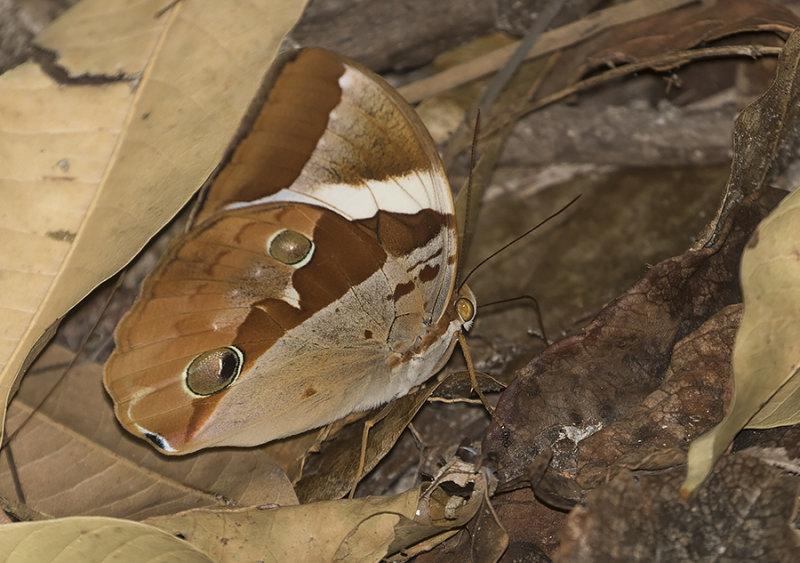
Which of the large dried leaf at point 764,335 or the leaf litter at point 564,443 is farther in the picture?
the leaf litter at point 564,443

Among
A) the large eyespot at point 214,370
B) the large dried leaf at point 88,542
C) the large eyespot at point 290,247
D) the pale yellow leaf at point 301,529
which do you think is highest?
the large eyespot at point 290,247

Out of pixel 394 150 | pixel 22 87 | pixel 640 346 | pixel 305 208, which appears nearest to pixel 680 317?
pixel 640 346

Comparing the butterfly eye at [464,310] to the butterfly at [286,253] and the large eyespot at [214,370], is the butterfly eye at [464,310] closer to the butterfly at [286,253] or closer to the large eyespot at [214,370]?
the butterfly at [286,253]

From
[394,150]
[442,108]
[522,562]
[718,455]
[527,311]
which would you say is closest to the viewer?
[718,455]

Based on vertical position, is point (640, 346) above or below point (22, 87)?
below

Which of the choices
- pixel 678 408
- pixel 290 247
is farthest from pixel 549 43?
pixel 678 408

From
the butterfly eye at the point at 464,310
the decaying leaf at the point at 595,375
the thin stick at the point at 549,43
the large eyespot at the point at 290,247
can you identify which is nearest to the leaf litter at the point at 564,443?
the decaying leaf at the point at 595,375

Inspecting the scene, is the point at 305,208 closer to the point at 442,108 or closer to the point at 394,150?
the point at 394,150

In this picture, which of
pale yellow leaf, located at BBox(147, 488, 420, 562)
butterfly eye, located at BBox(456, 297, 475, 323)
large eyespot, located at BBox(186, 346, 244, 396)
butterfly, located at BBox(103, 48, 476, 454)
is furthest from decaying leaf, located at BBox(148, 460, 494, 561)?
butterfly eye, located at BBox(456, 297, 475, 323)
